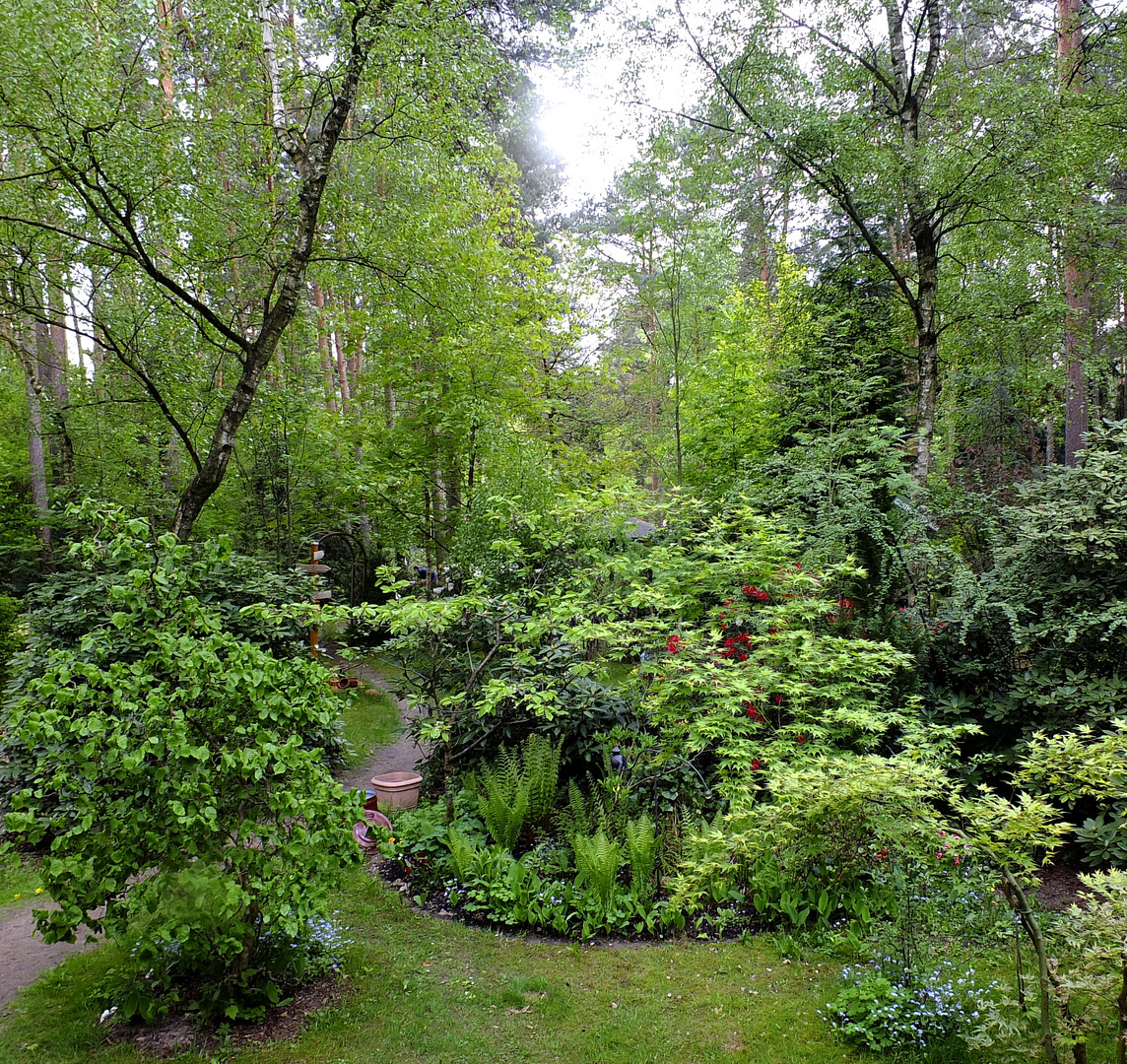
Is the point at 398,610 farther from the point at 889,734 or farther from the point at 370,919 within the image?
the point at 889,734

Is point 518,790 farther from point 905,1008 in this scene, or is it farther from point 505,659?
point 905,1008

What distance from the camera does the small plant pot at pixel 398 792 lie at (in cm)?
495

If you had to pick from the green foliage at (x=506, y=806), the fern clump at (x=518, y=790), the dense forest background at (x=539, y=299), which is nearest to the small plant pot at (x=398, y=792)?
the fern clump at (x=518, y=790)

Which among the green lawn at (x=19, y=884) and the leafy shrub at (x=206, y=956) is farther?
the green lawn at (x=19, y=884)

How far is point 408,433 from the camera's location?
7.89 m

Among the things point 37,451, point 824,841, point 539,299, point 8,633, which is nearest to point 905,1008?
A: point 824,841

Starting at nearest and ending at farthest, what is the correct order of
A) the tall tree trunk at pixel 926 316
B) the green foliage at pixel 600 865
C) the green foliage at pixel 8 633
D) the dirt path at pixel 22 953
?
the dirt path at pixel 22 953 < the green foliage at pixel 600 865 < the green foliage at pixel 8 633 < the tall tree trunk at pixel 926 316

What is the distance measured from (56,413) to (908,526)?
9744mm

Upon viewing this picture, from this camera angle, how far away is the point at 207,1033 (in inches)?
100

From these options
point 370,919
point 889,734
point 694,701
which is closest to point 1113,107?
point 889,734

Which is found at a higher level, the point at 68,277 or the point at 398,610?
the point at 68,277

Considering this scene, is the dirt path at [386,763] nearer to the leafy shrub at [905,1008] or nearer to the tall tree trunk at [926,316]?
the leafy shrub at [905,1008]

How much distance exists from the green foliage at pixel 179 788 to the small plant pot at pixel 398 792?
2139mm

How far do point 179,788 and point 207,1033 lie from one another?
1.09 m
